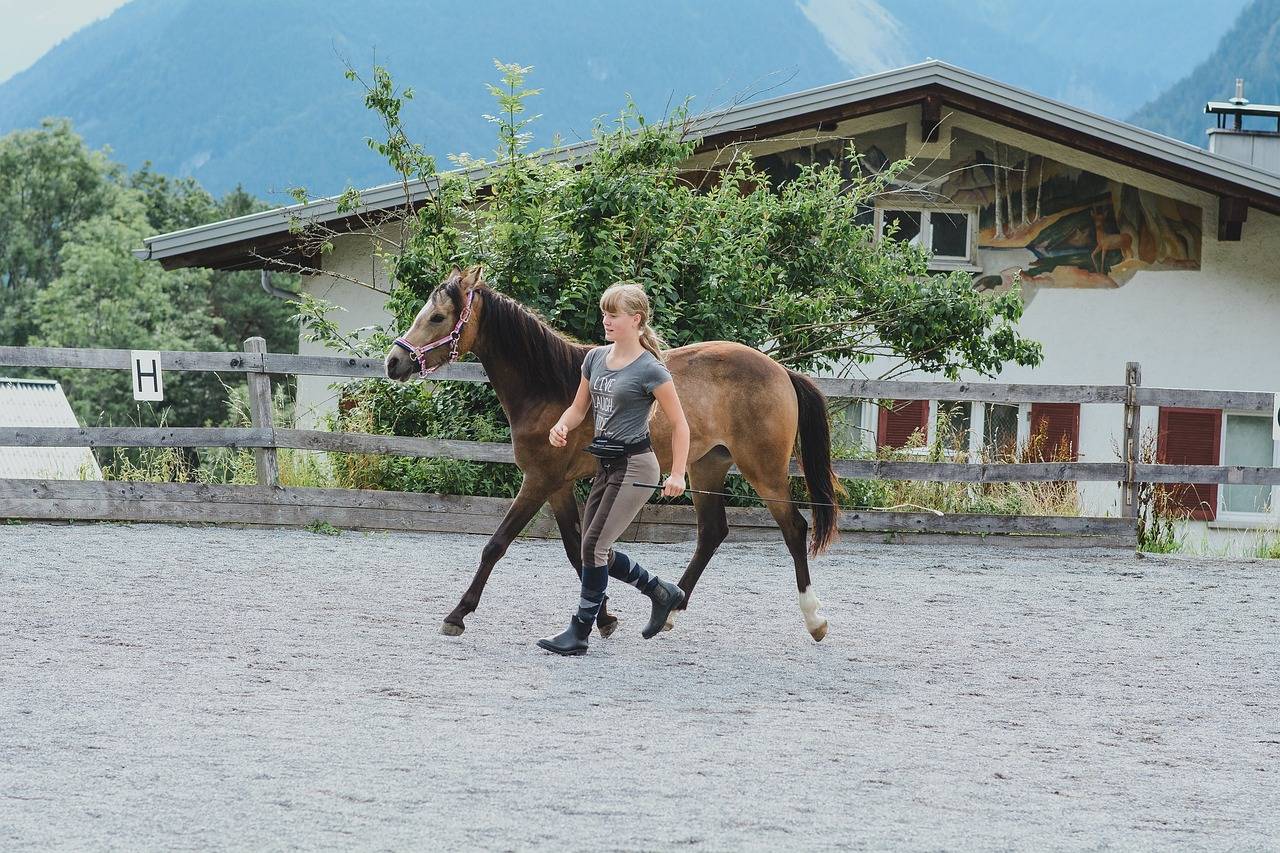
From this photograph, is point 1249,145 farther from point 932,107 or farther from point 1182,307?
point 932,107

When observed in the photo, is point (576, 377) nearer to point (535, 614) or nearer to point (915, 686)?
point (535, 614)

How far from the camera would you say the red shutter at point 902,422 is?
1689cm

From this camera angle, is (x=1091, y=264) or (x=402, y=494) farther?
(x=1091, y=264)

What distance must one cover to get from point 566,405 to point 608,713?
228 cm

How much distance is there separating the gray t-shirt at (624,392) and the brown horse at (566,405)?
0.77 meters

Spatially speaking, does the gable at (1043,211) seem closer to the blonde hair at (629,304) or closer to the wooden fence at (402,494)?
the wooden fence at (402,494)

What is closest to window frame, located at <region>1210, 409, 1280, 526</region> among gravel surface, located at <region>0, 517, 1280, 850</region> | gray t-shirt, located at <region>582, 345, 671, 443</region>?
gravel surface, located at <region>0, 517, 1280, 850</region>

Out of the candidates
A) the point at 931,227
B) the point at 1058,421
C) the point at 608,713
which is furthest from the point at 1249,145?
the point at 608,713

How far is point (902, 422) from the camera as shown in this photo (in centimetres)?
1712

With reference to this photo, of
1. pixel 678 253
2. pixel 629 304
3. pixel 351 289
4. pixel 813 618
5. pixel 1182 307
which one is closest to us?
pixel 629 304

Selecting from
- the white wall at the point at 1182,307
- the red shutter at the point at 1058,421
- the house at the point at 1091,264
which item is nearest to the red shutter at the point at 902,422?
the house at the point at 1091,264

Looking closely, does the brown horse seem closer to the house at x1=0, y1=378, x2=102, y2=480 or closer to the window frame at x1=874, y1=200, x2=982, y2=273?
the window frame at x1=874, y1=200, x2=982, y2=273

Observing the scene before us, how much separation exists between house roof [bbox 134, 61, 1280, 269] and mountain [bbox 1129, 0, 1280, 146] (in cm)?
13698

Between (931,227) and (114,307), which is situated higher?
(931,227)
